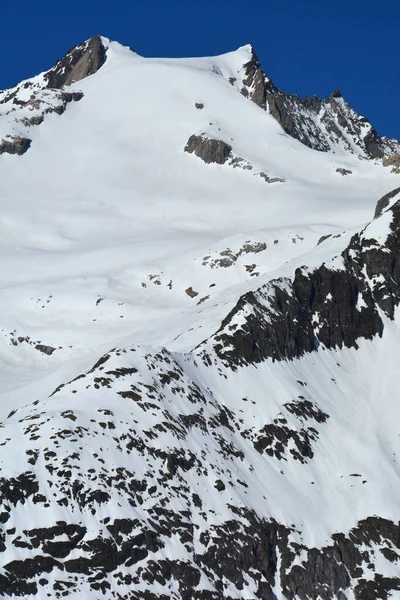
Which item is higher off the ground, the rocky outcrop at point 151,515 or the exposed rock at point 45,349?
the exposed rock at point 45,349

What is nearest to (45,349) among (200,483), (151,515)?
(200,483)

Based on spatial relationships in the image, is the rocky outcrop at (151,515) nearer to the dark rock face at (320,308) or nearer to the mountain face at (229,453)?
the mountain face at (229,453)

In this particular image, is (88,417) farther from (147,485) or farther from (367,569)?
(367,569)

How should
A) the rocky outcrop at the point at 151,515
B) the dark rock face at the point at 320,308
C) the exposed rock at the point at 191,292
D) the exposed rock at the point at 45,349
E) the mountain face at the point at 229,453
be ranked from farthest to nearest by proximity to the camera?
the exposed rock at the point at 191,292, the exposed rock at the point at 45,349, the dark rock face at the point at 320,308, the mountain face at the point at 229,453, the rocky outcrop at the point at 151,515

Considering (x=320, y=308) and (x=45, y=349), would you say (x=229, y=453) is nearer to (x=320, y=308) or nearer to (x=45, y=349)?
(x=320, y=308)

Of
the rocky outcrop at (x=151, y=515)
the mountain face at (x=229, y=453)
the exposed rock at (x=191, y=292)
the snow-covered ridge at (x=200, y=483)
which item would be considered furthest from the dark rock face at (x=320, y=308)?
the exposed rock at (x=191, y=292)

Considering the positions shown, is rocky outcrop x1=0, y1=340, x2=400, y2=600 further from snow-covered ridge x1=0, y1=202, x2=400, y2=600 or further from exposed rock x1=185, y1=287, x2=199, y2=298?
exposed rock x1=185, y1=287, x2=199, y2=298

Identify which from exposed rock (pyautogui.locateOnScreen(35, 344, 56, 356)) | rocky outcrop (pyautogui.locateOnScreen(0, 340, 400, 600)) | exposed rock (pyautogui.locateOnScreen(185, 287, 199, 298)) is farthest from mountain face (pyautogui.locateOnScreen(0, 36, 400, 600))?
exposed rock (pyautogui.locateOnScreen(185, 287, 199, 298))

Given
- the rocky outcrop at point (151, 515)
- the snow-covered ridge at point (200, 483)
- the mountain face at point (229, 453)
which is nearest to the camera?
the rocky outcrop at point (151, 515)

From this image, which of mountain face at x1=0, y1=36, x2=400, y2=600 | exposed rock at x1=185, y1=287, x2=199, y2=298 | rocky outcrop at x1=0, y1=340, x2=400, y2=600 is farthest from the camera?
exposed rock at x1=185, y1=287, x2=199, y2=298
